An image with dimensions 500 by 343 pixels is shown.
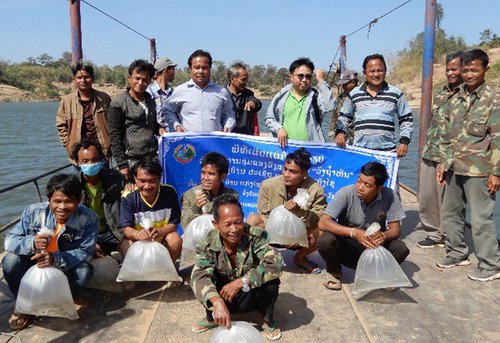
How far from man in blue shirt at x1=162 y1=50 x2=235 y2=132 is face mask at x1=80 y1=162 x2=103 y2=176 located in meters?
1.25

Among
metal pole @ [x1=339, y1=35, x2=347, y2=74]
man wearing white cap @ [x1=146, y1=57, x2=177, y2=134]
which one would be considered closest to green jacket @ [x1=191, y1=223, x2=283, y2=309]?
man wearing white cap @ [x1=146, y1=57, x2=177, y2=134]

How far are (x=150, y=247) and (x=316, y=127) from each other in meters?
2.35

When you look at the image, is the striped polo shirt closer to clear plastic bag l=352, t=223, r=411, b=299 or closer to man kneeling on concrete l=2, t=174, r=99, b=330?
clear plastic bag l=352, t=223, r=411, b=299

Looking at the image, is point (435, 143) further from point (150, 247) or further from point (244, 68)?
point (150, 247)

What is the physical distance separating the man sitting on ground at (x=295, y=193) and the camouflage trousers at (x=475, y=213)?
1.22 m

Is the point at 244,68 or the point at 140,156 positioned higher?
the point at 244,68

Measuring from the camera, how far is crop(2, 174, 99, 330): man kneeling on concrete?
3.30 m

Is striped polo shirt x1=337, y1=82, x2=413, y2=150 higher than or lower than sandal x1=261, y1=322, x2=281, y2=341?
higher

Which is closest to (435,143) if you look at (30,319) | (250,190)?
(250,190)

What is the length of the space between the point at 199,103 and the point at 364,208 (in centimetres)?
211

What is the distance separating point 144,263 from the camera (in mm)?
3523

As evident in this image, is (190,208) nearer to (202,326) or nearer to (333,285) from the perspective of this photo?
(202,326)

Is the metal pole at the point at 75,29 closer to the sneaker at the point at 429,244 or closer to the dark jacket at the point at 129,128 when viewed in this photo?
the dark jacket at the point at 129,128

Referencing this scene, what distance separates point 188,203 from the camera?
4066 mm
